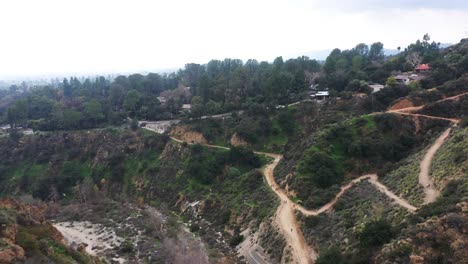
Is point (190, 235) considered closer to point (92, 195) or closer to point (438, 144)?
point (92, 195)

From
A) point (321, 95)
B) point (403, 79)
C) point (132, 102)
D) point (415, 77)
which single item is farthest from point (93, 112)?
point (415, 77)

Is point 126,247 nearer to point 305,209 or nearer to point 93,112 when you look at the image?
point 305,209

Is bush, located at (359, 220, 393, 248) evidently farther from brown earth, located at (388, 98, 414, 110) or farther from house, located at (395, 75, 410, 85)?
house, located at (395, 75, 410, 85)

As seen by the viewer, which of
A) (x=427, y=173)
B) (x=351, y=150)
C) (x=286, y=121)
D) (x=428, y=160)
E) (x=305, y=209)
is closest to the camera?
(x=427, y=173)

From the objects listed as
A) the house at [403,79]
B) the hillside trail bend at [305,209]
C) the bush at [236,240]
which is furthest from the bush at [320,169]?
the house at [403,79]

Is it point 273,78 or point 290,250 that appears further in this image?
point 273,78

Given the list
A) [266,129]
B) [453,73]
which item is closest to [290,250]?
[266,129]

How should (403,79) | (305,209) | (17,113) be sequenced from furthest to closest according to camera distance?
(17,113), (403,79), (305,209)

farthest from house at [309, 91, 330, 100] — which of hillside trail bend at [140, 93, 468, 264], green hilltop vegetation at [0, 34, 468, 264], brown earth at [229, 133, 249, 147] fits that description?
hillside trail bend at [140, 93, 468, 264]

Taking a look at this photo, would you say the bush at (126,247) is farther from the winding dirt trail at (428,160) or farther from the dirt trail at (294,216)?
the winding dirt trail at (428,160)
